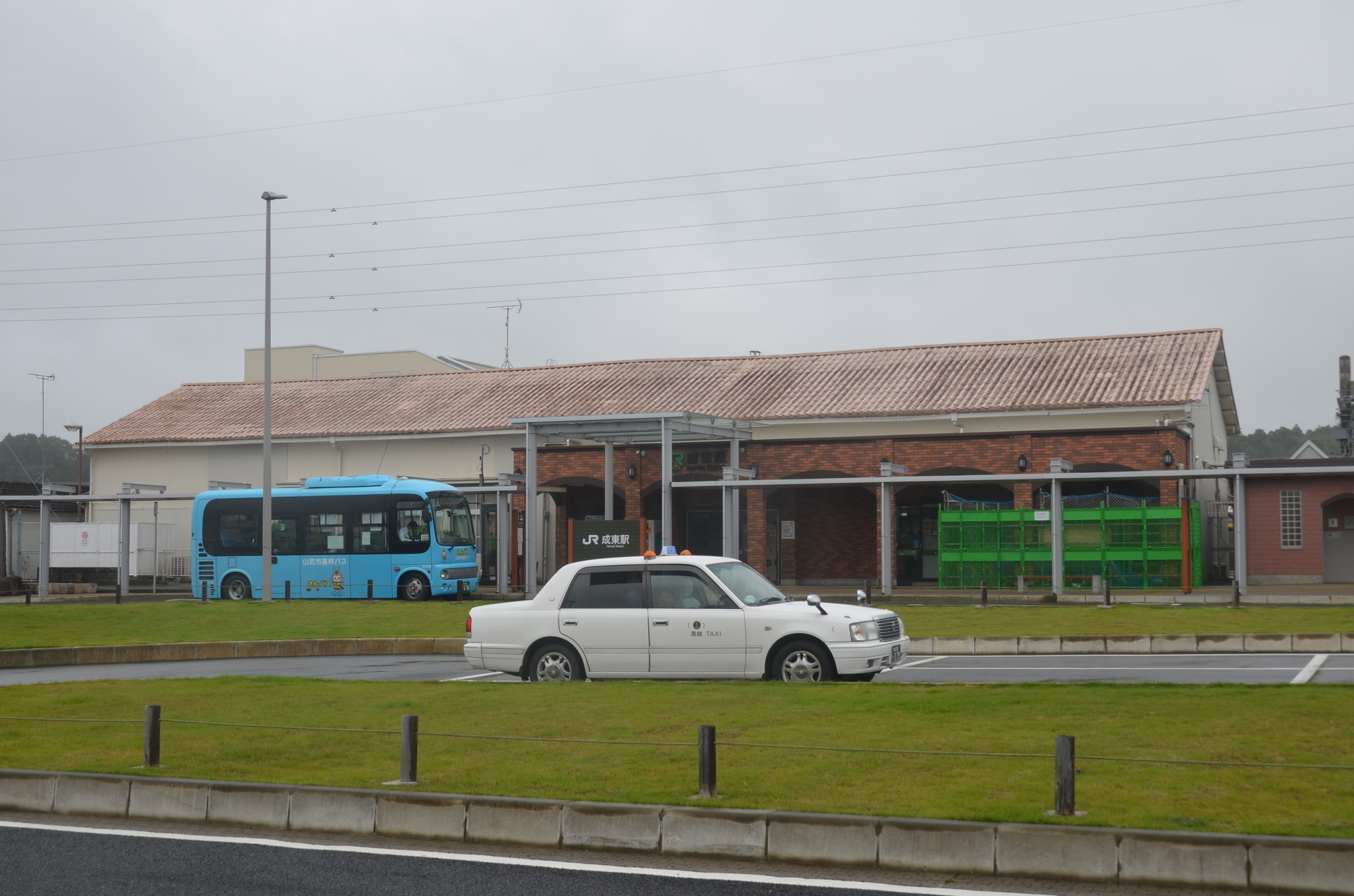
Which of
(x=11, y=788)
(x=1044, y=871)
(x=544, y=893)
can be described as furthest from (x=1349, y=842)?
(x=11, y=788)

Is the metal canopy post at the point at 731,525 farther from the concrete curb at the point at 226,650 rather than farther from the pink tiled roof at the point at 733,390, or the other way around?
the concrete curb at the point at 226,650

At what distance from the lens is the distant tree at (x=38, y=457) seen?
10112 centimetres

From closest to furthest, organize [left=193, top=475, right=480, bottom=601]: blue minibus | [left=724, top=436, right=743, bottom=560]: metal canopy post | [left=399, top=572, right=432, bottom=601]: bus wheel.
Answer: [left=724, top=436, right=743, bottom=560]: metal canopy post
[left=399, top=572, right=432, bottom=601]: bus wheel
[left=193, top=475, right=480, bottom=601]: blue minibus

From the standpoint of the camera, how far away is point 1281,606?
23.1m

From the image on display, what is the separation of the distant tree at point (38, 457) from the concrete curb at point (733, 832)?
9655 centimetres

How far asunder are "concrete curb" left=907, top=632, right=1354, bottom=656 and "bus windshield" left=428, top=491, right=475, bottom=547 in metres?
17.3

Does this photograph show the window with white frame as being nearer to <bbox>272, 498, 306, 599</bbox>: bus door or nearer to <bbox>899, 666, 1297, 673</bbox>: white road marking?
<bbox>899, 666, 1297, 673</bbox>: white road marking

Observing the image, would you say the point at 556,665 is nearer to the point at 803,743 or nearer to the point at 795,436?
the point at 803,743

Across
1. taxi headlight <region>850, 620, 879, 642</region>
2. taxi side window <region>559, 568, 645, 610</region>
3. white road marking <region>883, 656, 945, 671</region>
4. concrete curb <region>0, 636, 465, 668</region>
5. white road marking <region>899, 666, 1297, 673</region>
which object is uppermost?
taxi side window <region>559, 568, 645, 610</region>

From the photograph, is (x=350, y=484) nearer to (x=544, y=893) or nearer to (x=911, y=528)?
(x=911, y=528)

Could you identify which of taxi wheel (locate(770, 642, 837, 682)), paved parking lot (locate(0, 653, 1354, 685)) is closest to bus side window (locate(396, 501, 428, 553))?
paved parking lot (locate(0, 653, 1354, 685))

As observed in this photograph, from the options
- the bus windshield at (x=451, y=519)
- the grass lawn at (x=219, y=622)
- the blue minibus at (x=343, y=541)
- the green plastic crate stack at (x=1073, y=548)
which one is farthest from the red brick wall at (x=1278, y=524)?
the grass lawn at (x=219, y=622)

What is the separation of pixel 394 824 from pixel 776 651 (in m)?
6.11

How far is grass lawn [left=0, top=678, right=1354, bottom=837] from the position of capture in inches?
311
